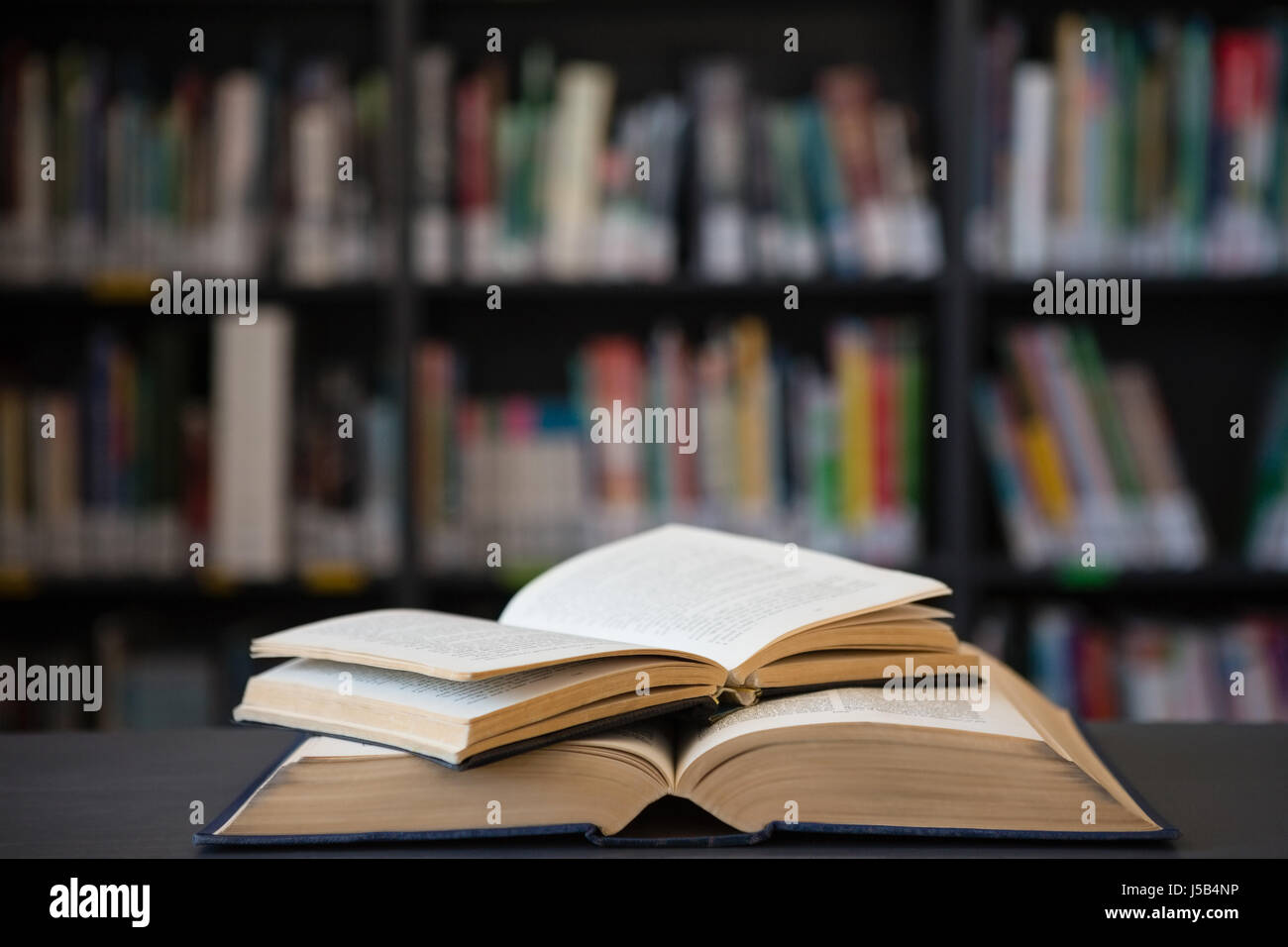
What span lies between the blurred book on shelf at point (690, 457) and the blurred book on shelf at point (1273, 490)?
53 centimetres

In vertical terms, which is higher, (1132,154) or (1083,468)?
(1132,154)

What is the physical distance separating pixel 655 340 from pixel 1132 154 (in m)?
0.76

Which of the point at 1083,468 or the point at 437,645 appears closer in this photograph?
the point at 437,645

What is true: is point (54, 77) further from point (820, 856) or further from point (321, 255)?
point (820, 856)

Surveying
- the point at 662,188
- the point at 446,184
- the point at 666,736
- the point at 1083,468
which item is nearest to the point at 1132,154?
the point at 1083,468

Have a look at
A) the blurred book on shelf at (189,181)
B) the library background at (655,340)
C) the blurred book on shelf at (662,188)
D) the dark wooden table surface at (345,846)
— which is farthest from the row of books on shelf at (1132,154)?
the dark wooden table surface at (345,846)

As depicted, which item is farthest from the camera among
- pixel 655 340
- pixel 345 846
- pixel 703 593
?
pixel 655 340

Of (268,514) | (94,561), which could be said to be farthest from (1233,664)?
(94,561)

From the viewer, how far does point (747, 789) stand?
0.51 meters

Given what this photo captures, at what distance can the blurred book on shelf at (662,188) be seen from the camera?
1.83 meters

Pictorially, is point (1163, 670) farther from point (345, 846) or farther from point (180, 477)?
point (345, 846)

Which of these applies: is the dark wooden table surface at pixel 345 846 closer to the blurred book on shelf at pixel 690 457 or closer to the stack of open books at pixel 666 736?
the stack of open books at pixel 666 736

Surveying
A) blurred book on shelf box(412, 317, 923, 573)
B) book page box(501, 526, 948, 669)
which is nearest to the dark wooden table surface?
book page box(501, 526, 948, 669)

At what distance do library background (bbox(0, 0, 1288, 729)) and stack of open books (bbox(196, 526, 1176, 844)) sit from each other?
48.6 inches
